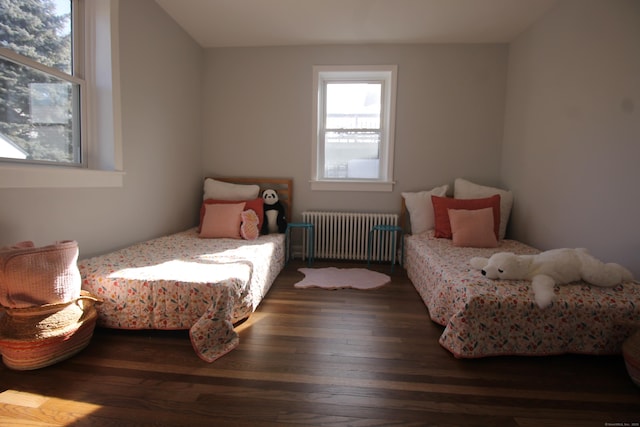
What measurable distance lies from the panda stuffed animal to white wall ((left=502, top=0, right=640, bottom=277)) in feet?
8.10

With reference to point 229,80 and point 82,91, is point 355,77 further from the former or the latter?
point 82,91

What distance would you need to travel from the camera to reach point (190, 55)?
3.20 m

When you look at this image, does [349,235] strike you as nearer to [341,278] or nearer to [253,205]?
[341,278]

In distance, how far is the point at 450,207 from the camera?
2945 mm

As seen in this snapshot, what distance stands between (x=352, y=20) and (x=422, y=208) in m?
1.99

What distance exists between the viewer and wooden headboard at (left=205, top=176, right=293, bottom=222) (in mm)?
3506

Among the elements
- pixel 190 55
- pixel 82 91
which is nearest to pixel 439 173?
pixel 190 55

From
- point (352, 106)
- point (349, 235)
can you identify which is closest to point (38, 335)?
point (349, 235)

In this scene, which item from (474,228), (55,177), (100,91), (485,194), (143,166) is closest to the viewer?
(55,177)

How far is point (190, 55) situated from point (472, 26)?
9.54ft

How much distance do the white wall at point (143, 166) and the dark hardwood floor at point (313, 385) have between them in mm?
724

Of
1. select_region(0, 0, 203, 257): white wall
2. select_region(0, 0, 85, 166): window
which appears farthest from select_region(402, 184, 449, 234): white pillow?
select_region(0, 0, 85, 166): window

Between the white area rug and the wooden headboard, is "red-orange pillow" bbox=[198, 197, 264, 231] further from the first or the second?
the white area rug

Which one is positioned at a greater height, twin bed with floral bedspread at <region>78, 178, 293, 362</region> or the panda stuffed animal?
the panda stuffed animal
